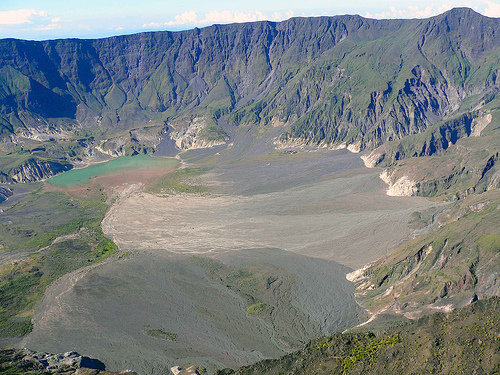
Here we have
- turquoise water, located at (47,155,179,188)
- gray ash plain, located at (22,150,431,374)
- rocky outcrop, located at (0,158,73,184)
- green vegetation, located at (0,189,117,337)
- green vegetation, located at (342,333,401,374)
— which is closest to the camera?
green vegetation, located at (342,333,401,374)

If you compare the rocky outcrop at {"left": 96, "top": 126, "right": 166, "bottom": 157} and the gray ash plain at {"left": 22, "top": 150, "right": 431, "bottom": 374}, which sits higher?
the rocky outcrop at {"left": 96, "top": 126, "right": 166, "bottom": 157}

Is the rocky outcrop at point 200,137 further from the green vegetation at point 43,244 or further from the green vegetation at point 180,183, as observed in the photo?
the green vegetation at point 43,244

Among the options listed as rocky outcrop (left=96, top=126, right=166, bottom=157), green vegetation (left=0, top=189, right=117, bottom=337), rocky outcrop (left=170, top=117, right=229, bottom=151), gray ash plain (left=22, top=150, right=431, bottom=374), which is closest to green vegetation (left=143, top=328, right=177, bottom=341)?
gray ash plain (left=22, top=150, right=431, bottom=374)

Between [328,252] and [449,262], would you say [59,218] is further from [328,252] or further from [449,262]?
[449,262]

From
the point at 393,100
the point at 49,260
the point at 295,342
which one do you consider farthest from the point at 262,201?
the point at 393,100

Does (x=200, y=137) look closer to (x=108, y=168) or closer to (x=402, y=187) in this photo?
(x=108, y=168)

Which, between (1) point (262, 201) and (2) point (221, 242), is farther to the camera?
(1) point (262, 201)

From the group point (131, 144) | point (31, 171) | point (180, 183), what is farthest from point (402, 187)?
point (31, 171)

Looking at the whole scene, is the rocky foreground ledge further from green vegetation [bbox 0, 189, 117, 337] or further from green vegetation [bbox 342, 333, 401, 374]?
green vegetation [bbox 342, 333, 401, 374]

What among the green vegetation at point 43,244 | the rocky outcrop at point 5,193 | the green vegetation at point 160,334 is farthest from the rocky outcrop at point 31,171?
the green vegetation at point 160,334
